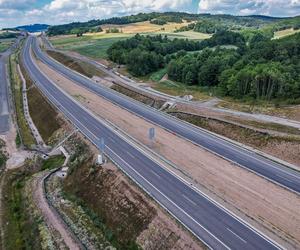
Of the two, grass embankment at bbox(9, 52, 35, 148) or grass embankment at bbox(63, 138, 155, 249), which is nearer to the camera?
grass embankment at bbox(63, 138, 155, 249)

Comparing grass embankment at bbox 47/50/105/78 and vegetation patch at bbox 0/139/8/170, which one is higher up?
vegetation patch at bbox 0/139/8/170

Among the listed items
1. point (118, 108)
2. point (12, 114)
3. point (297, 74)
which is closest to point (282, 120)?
point (297, 74)

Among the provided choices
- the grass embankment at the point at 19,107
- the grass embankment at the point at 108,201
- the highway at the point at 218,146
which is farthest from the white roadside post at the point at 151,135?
the grass embankment at the point at 19,107

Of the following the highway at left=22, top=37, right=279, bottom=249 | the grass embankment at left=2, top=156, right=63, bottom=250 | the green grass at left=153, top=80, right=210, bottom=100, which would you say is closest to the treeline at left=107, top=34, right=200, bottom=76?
the green grass at left=153, top=80, right=210, bottom=100

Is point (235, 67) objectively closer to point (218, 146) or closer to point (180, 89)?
point (180, 89)

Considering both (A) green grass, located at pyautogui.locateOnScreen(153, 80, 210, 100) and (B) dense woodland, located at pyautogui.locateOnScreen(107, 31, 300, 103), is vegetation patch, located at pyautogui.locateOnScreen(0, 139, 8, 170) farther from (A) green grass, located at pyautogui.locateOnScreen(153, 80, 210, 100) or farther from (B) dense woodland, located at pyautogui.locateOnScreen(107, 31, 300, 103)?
(B) dense woodland, located at pyautogui.locateOnScreen(107, 31, 300, 103)

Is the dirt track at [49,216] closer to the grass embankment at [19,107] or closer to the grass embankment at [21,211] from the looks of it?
the grass embankment at [21,211]

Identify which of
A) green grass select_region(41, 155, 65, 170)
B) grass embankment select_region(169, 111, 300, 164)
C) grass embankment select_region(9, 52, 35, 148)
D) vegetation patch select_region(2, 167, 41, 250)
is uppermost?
grass embankment select_region(169, 111, 300, 164)
